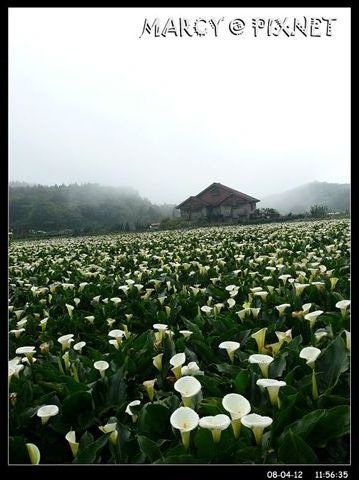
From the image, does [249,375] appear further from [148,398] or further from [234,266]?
[234,266]

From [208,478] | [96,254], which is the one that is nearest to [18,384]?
[208,478]

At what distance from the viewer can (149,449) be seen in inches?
64.2

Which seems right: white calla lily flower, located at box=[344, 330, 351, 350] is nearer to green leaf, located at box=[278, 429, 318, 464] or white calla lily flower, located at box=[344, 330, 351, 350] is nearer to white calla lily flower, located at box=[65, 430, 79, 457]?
green leaf, located at box=[278, 429, 318, 464]

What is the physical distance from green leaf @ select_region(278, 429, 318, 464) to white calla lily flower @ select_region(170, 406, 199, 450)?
334 mm

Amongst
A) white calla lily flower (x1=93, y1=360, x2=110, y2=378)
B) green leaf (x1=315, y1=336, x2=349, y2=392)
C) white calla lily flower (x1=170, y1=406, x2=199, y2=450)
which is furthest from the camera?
white calla lily flower (x1=93, y1=360, x2=110, y2=378)

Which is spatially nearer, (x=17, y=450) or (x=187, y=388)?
(x=17, y=450)

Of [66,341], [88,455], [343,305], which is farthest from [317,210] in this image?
[88,455]

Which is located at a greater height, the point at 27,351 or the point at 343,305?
the point at 343,305

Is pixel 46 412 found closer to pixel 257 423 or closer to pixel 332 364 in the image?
pixel 257 423

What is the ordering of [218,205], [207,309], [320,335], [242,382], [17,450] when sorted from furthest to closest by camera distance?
[218,205] < [207,309] < [320,335] < [242,382] < [17,450]

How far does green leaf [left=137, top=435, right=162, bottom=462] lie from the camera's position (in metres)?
1.62

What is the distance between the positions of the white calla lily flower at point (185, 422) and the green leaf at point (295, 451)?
33 cm

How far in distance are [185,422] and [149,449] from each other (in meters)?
0.20

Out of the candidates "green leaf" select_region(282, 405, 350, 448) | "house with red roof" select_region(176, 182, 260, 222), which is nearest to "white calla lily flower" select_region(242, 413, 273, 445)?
"green leaf" select_region(282, 405, 350, 448)
